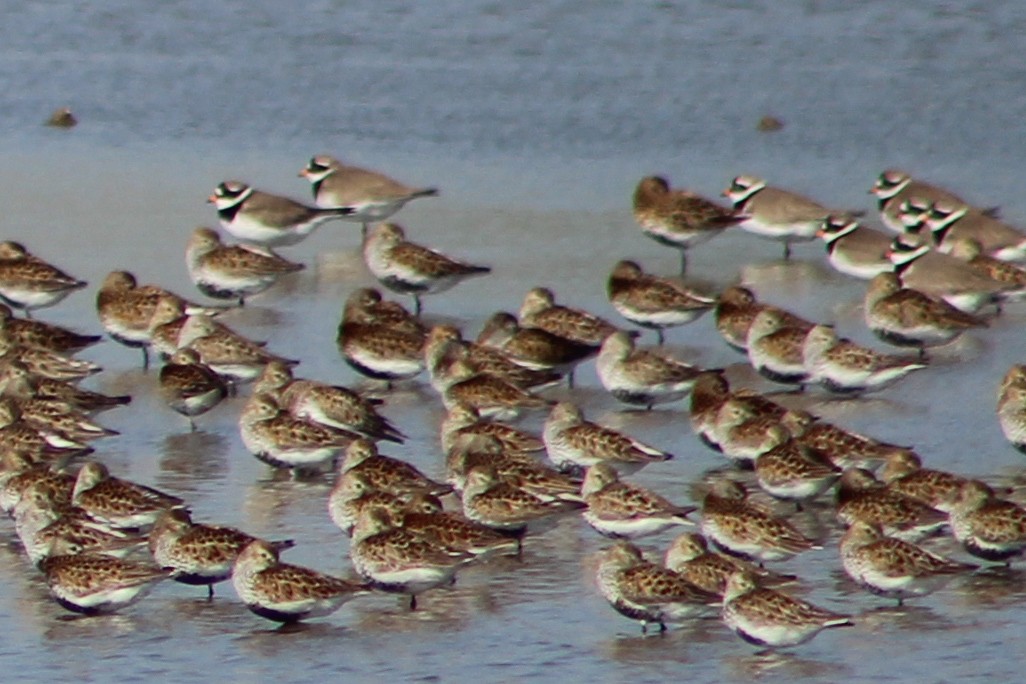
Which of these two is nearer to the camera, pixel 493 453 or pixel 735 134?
pixel 493 453

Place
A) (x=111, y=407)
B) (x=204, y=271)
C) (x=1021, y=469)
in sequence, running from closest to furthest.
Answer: (x=1021, y=469) < (x=111, y=407) < (x=204, y=271)

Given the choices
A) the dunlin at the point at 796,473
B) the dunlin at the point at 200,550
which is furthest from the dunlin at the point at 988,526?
the dunlin at the point at 200,550

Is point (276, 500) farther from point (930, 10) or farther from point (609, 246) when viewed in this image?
point (930, 10)

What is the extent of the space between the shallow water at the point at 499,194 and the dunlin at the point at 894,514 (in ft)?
0.89

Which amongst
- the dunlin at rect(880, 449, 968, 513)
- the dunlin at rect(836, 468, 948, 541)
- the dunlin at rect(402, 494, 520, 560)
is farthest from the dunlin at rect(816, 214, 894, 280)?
the dunlin at rect(402, 494, 520, 560)

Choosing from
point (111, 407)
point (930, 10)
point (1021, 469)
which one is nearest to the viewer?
point (1021, 469)

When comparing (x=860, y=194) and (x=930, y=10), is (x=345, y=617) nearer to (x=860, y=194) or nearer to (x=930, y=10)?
(x=860, y=194)

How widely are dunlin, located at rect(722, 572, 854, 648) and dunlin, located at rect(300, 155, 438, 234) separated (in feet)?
30.4

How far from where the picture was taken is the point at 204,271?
655 inches

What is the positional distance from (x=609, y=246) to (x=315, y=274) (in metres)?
2.09

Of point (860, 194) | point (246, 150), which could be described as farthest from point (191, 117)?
point (860, 194)

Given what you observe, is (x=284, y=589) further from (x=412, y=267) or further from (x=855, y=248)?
(x=855, y=248)

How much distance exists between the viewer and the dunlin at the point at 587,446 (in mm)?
12234

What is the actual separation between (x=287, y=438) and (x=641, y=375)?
238 centimetres
